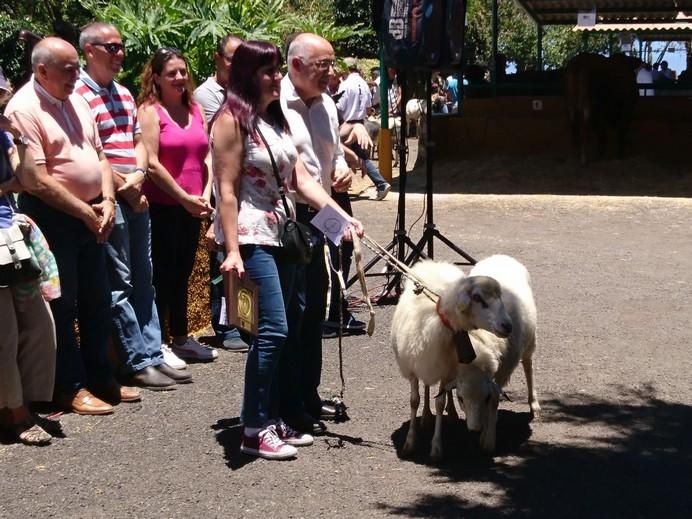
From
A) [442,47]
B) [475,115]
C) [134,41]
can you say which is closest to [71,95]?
[442,47]

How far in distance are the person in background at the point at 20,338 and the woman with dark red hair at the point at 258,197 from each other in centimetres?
107

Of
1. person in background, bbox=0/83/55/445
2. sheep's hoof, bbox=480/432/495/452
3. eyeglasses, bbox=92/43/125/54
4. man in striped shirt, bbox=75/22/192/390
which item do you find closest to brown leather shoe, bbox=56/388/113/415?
person in background, bbox=0/83/55/445

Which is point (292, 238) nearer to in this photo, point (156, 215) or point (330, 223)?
point (330, 223)

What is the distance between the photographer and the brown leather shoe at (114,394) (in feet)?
20.4

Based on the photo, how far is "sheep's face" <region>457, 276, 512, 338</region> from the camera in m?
5.12

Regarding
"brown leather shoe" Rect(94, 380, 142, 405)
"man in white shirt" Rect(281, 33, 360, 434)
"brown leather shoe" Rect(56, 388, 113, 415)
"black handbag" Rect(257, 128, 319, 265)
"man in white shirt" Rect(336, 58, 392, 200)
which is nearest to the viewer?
"black handbag" Rect(257, 128, 319, 265)

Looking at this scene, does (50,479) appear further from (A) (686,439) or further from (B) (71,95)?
(A) (686,439)

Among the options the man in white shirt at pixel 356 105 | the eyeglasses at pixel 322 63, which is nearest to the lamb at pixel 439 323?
the eyeglasses at pixel 322 63

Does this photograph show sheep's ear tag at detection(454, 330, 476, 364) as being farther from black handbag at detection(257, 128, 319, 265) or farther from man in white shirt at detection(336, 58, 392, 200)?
man in white shirt at detection(336, 58, 392, 200)

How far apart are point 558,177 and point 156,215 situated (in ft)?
38.6

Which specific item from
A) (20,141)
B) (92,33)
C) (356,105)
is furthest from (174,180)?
(356,105)

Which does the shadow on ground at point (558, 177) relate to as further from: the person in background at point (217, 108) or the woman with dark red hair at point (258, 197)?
the woman with dark red hair at point (258, 197)

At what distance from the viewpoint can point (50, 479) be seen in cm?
504

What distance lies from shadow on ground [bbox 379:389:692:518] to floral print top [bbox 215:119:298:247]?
1402 millimetres
